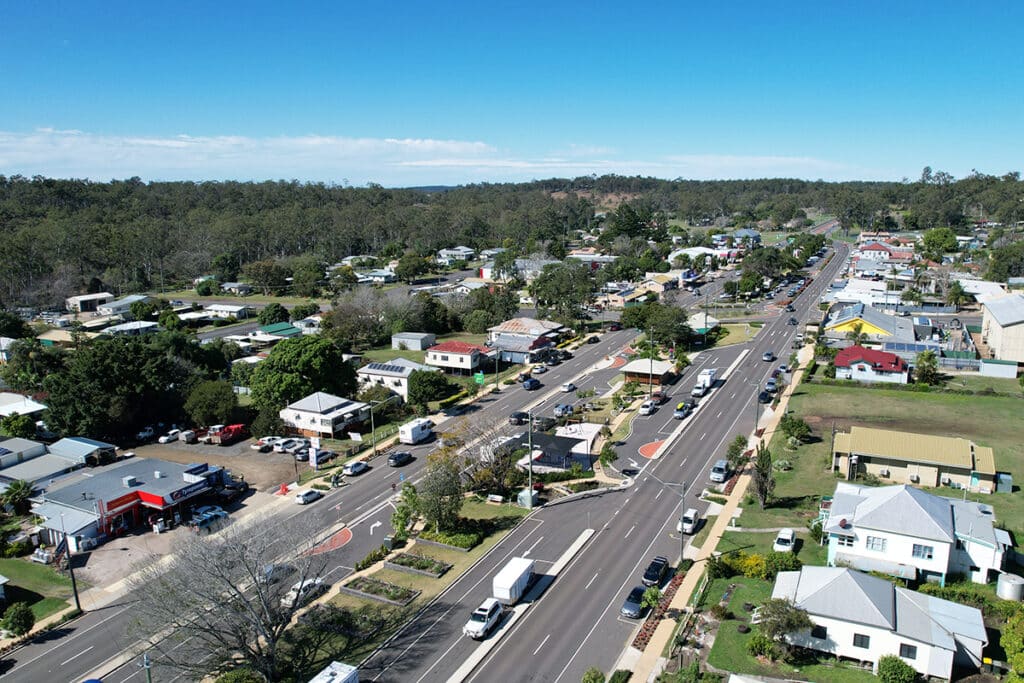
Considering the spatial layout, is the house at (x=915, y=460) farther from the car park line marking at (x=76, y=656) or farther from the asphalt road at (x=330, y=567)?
the car park line marking at (x=76, y=656)

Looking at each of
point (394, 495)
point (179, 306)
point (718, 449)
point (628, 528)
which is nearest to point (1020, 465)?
point (718, 449)

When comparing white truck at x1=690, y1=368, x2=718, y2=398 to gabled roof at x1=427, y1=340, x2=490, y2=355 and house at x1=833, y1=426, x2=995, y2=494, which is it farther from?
gabled roof at x1=427, y1=340, x2=490, y2=355

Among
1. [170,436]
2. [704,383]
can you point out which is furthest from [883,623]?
[170,436]

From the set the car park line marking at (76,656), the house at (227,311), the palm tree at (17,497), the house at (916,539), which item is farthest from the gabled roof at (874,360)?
the house at (227,311)

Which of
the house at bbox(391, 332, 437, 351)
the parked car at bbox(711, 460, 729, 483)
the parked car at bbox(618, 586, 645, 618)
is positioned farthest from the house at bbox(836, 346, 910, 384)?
the house at bbox(391, 332, 437, 351)

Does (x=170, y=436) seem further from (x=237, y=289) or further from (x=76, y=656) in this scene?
(x=237, y=289)

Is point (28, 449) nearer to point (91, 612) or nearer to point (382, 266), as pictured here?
point (91, 612)
